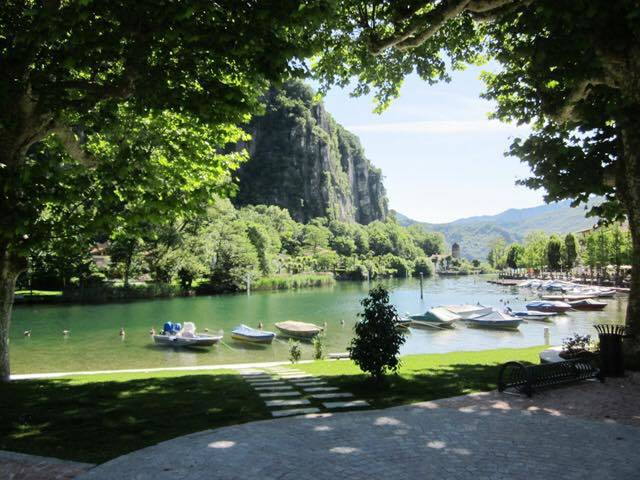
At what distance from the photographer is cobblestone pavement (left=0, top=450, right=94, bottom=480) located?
18.9 feet

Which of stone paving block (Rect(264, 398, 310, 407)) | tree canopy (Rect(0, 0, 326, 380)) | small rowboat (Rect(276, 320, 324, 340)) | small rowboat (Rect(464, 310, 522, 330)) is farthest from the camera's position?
small rowboat (Rect(464, 310, 522, 330))

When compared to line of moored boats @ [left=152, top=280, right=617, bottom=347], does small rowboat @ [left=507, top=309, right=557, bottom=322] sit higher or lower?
lower

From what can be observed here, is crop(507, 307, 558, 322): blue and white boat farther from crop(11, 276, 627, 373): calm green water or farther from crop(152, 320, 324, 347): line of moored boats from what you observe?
crop(152, 320, 324, 347): line of moored boats

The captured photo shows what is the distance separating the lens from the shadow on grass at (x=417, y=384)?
32.1ft

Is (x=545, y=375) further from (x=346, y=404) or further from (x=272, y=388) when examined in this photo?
(x=272, y=388)

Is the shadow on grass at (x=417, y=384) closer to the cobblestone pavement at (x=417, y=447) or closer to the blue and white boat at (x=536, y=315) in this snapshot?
the cobblestone pavement at (x=417, y=447)

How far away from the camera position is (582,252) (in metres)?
101

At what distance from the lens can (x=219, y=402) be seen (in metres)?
9.51

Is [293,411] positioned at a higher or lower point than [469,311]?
higher

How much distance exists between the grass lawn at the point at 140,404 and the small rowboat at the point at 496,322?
28.4 metres

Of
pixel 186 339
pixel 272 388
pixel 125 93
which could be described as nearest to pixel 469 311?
pixel 186 339

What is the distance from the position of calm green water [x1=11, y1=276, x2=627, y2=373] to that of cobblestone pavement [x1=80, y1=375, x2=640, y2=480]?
18505 millimetres

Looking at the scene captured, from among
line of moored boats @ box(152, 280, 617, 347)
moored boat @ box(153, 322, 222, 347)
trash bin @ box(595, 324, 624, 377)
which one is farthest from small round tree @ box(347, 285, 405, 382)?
moored boat @ box(153, 322, 222, 347)

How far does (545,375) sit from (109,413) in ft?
28.0
